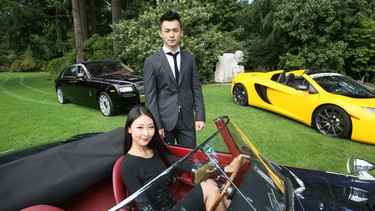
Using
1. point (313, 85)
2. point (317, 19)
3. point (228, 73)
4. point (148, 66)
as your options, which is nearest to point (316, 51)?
point (317, 19)

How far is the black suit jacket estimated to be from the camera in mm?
2572

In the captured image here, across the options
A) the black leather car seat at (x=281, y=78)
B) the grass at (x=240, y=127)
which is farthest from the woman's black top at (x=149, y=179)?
the black leather car seat at (x=281, y=78)

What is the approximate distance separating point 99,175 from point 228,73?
11.3m

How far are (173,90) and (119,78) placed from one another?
477cm

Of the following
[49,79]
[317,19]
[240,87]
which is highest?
[317,19]

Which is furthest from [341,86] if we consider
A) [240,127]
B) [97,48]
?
[97,48]

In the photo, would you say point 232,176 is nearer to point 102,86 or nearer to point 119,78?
point 102,86

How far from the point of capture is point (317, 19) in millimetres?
12414

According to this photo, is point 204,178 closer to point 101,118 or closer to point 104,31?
point 101,118

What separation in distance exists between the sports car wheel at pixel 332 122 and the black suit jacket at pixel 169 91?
3.18 metres

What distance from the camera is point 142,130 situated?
2.03 m

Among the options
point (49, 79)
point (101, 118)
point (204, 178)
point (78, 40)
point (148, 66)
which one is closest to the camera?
point (204, 178)

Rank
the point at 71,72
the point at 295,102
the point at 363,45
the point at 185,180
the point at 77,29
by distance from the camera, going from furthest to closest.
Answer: the point at 77,29, the point at 363,45, the point at 71,72, the point at 295,102, the point at 185,180

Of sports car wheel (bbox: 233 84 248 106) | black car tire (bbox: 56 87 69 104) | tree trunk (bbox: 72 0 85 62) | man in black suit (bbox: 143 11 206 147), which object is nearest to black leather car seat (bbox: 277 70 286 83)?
sports car wheel (bbox: 233 84 248 106)
